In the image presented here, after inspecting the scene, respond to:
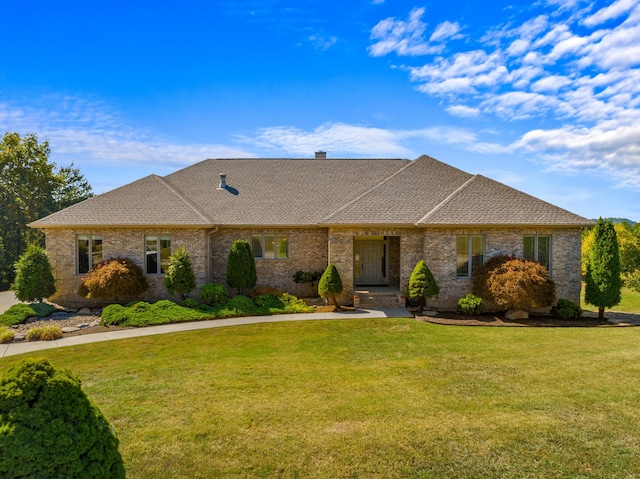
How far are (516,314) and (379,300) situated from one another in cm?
534

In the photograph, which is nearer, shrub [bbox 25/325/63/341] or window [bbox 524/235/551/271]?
shrub [bbox 25/325/63/341]

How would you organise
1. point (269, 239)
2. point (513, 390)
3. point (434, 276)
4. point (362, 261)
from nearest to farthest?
point (513, 390) → point (434, 276) → point (269, 239) → point (362, 261)

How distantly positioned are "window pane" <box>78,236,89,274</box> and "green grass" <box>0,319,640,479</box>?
286 inches

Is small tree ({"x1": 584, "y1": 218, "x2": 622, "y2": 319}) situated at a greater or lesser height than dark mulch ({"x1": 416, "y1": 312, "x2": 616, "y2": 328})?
greater

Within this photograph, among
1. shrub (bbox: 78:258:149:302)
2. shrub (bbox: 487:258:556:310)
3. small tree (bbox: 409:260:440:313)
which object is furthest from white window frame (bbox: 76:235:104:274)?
shrub (bbox: 487:258:556:310)

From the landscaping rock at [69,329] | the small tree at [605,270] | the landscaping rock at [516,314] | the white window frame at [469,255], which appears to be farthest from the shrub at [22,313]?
the small tree at [605,270]

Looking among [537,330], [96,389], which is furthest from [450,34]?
[96,389]

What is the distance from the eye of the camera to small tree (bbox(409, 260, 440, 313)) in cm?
1498

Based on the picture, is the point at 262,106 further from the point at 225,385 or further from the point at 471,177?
the point at 225,385

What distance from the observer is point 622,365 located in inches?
350

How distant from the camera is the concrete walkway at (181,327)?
439 inches

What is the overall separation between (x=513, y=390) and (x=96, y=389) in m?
8.23

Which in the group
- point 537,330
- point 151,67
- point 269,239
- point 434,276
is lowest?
point 537,330

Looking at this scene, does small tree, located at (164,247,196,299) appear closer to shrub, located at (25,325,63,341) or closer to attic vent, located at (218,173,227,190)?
shrub, located at (25,325,63,341)
